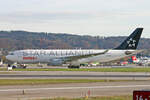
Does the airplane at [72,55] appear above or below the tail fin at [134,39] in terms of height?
below

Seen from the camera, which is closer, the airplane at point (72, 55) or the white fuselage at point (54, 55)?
the airplane at point (72, 55)

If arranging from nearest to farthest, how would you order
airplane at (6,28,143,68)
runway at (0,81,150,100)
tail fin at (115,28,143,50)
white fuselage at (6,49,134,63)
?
runway at (0,81,150,100) → airplane at (6,28,143,68) → white fuselage at (6,49,134,63) → tail fin at (115,28,143,50)

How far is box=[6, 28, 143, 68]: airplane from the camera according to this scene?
292 ft

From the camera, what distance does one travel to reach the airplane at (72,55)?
88.9 meters

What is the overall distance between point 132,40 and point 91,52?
10.6 m

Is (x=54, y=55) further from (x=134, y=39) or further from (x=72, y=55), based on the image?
(x=134, y=39)

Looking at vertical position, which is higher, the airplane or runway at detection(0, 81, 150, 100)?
the airplane

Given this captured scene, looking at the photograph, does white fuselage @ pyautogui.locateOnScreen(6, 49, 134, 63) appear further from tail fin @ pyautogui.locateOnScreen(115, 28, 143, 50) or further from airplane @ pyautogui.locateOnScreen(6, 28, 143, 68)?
tail fin @ pyautogui.locateOnScreen(115, 28, 143, 50)

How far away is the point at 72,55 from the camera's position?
89.3 meters

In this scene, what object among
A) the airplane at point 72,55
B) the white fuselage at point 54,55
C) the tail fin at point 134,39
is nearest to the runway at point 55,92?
the airplane at point 72,55

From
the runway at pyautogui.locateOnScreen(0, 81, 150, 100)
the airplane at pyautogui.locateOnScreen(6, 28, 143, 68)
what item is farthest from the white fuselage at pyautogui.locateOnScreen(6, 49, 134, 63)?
the runway at pyautogui.locateOnScreen(0, 81, 150, 100)

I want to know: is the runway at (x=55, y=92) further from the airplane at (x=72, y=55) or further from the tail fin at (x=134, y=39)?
the tail fin at (x=134, y=39)

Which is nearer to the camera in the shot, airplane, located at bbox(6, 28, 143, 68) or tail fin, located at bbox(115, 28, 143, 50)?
airplane, located at bbox(6, 28, 143, 68)

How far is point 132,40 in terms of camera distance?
299 ft
